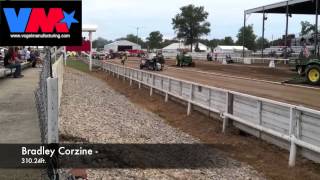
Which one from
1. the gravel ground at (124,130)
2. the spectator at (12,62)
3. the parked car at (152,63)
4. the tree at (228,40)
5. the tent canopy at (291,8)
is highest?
the tent canopy at (291,8)

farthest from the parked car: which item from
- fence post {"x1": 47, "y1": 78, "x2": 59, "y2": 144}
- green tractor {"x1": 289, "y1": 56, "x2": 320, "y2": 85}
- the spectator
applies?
fence post {"x1": 47, "y1": 78, "x2": 59, "y2": 144}

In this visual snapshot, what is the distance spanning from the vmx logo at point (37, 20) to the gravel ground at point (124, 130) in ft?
11.4

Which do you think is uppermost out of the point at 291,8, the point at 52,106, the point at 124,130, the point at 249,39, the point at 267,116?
the point at 291,8

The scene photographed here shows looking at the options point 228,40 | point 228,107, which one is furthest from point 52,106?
point 228,40

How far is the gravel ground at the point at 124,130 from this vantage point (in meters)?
9.12

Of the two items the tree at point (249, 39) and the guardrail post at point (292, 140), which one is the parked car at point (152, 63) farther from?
the tree at point (249, 39)

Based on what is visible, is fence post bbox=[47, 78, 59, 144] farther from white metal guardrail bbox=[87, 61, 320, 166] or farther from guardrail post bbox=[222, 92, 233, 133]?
guardrail post bbox=[222, 92, 233, 133]

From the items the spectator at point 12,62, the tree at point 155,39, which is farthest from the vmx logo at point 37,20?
the tree at point 155,39

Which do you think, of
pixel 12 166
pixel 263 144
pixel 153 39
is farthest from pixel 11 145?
pixel 153 39

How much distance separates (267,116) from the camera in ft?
36.3

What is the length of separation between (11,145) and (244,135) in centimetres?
516

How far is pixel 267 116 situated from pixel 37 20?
648 cm

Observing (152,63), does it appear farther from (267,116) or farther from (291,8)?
(267,116)

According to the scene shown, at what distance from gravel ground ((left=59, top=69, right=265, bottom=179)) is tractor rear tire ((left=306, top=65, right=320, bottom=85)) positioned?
31.9 ft
